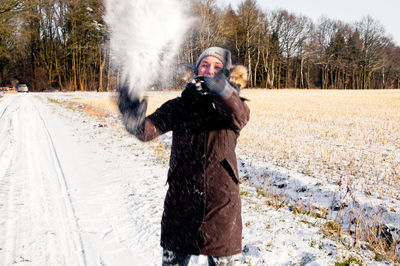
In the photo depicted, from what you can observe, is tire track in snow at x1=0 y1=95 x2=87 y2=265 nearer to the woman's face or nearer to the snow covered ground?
the snow covered ground

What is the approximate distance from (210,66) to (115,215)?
2956 millimetres

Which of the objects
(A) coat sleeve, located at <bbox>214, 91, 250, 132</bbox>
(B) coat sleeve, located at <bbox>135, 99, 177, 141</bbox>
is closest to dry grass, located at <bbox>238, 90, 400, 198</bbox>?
(A) coat sleeve, located at <bbox>214, 91, 250, 132</bbox>

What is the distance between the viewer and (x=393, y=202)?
457 centimetres

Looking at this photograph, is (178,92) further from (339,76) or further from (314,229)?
(339,76)

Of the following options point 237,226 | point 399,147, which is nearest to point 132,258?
point 237,226

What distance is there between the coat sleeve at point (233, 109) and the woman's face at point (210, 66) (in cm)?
36

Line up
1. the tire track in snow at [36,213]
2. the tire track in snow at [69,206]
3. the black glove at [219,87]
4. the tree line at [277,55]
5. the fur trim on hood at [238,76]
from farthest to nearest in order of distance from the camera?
the tree line at [277,55] < the tire track in snow at [69,206] < the tire track in snow at [36,213] < the fur trim on hood at [238,76] < the black glove at [219,87]

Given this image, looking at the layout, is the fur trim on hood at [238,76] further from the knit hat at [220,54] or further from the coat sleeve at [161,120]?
the coat sleeve at [161,120]

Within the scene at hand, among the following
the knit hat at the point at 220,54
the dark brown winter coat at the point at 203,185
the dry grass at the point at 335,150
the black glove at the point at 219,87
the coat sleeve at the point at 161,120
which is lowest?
the dry grass at the point at 335,150

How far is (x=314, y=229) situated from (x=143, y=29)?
3.31m

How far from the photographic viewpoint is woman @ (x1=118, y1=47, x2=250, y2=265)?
1683 millimetres

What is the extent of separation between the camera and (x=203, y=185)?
5.67ft

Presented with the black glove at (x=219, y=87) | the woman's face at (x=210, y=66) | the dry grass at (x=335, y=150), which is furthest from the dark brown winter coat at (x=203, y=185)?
the dry grass at (x=335, y=150)

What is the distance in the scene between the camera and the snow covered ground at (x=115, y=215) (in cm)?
311
